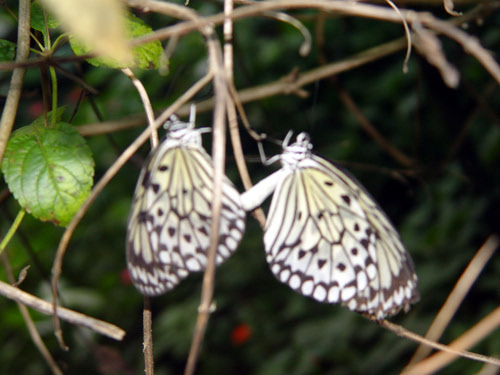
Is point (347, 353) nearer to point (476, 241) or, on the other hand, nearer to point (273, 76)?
point (476, 241)

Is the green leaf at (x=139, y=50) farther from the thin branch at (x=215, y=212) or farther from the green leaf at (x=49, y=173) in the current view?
the thin branch at (x=215, y=212)

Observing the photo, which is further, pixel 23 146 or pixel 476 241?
pixel 476 241

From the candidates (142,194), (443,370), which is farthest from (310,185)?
(443,370)

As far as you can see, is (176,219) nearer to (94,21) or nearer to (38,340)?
(38,340)

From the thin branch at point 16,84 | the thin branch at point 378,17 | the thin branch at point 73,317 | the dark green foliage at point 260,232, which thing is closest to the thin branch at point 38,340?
the thin branch at point 73,317

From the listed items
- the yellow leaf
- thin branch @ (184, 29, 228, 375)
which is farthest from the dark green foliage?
the yellow leaf

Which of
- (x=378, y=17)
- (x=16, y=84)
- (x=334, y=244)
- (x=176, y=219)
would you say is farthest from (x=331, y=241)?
(x=16, y=84)
